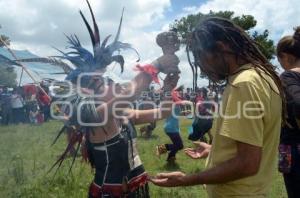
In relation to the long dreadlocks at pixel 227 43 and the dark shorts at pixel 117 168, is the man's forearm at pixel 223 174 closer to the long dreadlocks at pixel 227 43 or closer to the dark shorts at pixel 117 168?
the long dreadlocks at pixel 227 43

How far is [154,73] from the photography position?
2.75 m

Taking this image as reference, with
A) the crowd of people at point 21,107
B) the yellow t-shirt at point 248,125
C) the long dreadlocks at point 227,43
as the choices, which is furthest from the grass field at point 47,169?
the crowd of people at point 21,107

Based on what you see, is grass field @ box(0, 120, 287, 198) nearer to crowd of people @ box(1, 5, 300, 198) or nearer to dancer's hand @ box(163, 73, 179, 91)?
crowd of people @ box(1, 5, 300, 198)

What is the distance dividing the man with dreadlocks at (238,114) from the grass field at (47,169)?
13.3 feet

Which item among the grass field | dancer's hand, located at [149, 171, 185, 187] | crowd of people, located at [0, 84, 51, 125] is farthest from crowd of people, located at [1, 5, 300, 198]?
crowd of people, located at [0, 84, 51, 125]

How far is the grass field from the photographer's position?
250 inches

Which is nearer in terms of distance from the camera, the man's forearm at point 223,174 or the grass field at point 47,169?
the man's forearm at point 223,174

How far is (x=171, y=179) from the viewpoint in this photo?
2.22 metres

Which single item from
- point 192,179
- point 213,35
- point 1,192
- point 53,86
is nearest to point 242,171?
point 192,179

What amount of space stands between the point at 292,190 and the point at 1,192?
4712 millimetres

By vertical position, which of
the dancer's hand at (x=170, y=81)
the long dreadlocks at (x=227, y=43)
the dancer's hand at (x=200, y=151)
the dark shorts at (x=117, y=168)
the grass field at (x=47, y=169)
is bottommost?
the grass field at (x=47, y=169)

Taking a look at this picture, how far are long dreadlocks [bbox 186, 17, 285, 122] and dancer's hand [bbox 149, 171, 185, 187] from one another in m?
0.50

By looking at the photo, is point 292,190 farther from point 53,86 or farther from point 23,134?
point 23,134

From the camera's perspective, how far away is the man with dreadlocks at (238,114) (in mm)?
2010
